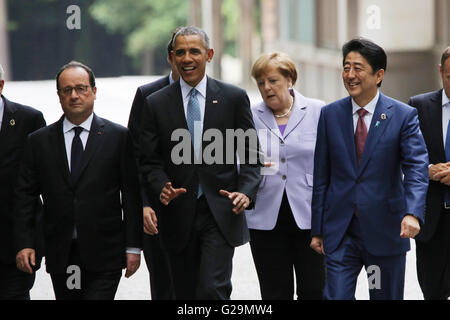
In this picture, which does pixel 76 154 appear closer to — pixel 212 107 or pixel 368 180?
pixel 212 107

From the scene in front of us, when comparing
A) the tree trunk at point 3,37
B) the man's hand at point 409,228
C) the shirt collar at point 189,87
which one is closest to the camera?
the man's hand at point 409,228

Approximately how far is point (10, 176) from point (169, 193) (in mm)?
1268

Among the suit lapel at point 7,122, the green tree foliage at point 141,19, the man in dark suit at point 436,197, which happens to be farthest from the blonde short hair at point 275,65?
the green tree foliage at point 141,19

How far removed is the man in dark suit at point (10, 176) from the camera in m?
6.71

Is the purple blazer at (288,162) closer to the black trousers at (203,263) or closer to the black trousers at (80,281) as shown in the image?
the black trousers at (203,263)

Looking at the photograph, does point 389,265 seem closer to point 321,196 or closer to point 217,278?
point 321,196

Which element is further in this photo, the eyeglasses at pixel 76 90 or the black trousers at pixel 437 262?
the black trousers at pixel 437 262

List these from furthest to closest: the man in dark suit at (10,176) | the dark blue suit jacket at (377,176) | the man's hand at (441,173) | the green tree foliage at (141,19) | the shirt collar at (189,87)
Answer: the green tree foliage at (141,19), the man's hand at (441,173), the man in dark suit at (10,176), the shirt collar at (189,87), the dark blue suit jacket at (377,176)

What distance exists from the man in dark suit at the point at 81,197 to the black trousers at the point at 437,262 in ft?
7.33

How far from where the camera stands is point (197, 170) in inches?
251

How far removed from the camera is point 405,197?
6.00 m

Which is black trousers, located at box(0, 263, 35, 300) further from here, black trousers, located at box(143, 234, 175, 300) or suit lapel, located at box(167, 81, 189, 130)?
suit lapel, located at box(167, 81, 189, 130)

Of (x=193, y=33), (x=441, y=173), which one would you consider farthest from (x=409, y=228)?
(x=193, y=33)
